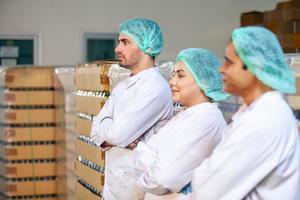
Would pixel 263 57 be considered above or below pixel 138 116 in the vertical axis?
above

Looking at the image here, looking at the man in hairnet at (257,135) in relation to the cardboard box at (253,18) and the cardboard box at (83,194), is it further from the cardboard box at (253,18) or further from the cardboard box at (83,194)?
the cardboard box at (253,18)

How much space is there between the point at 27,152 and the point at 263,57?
13.4 feet

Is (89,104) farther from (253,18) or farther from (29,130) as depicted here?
(253,18)

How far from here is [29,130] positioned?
539 centimetres

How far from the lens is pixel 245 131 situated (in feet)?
5.36

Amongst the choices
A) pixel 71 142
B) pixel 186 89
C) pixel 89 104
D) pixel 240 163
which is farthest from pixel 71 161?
pixel 240 163

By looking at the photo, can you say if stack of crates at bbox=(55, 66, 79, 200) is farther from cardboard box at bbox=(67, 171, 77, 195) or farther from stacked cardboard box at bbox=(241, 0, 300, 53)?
stacked cardboard box at bbox=(241, 0, 300, 53)

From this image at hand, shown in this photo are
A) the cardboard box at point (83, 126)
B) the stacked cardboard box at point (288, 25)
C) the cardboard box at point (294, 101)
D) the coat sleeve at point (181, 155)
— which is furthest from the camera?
the stacked cardboard box at point (288, 25)

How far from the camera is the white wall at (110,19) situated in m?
8.19

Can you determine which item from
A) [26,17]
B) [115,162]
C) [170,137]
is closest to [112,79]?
[115,162]

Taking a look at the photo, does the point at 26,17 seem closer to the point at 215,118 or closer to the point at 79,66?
the point at 79,66

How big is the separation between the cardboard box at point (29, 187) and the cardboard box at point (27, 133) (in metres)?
0.42

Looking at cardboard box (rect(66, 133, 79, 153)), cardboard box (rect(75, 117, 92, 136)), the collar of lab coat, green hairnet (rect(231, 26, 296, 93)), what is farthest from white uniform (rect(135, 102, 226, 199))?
cardboard box (rect(66, 133, 79, 153))

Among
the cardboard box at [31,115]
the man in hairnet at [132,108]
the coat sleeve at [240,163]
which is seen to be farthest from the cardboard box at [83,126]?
the coat sleeve at [240,163]
